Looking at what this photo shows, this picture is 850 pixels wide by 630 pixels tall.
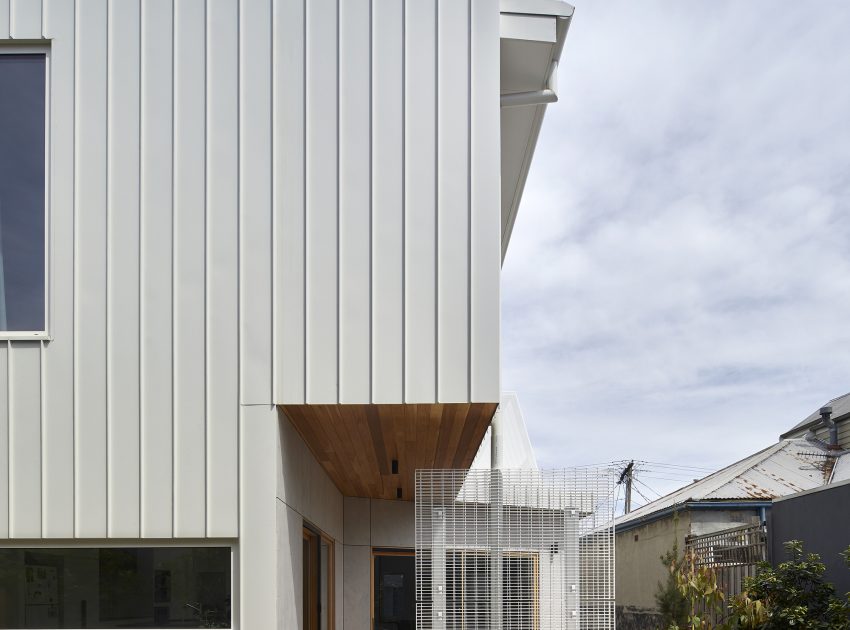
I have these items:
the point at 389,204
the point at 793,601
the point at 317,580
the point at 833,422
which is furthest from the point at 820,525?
the point at 833,422

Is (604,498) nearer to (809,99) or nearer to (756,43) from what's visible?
(756,43)

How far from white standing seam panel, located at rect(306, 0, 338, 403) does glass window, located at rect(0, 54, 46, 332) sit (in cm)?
156

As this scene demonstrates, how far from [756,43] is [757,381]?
81.3 feet

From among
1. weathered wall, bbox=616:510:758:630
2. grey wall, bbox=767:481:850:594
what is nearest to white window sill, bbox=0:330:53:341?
grey wall, bbox=767:481:850:594

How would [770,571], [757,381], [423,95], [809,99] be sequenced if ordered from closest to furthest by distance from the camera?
[423,95] < [770,571] < [809,99] < [757,381]

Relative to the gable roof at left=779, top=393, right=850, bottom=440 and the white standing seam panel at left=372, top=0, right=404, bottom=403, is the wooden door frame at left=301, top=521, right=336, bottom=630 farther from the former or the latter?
the gable roof at left=779, top=393, right=850, bottom=440

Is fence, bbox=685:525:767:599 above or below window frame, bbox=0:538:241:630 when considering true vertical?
below

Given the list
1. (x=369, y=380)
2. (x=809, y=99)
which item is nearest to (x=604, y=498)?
(x=369, y=380)

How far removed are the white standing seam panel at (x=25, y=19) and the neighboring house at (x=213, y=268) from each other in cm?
1

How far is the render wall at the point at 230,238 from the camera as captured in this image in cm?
505

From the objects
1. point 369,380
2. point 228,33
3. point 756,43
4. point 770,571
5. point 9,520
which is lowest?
point 770,571

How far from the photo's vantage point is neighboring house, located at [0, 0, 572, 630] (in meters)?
5.01

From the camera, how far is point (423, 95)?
209 inches

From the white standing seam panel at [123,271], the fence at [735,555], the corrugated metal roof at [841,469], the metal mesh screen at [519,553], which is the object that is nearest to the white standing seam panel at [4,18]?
the white standing seam panel at [123,271]
